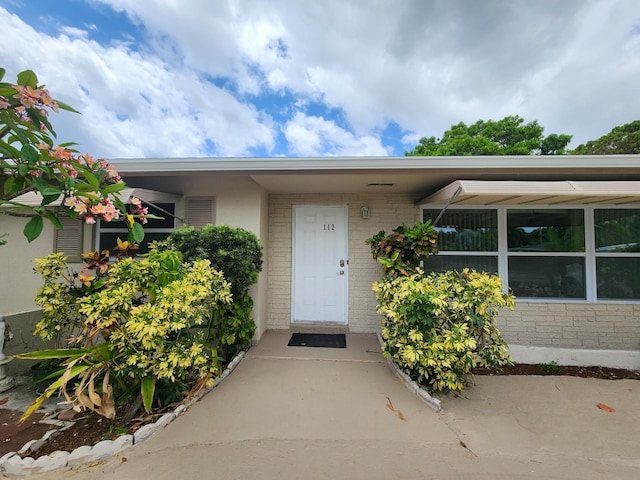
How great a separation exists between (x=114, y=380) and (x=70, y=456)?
751 mm

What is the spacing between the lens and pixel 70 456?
6.56 feet

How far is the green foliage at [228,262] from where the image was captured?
3.44 m

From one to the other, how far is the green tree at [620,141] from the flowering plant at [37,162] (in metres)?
21.0

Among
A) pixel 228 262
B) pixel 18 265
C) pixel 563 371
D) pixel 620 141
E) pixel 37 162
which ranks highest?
pixel 620 141

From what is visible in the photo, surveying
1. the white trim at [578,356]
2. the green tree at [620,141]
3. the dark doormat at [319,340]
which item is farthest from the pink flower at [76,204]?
the green tree at [620,141]

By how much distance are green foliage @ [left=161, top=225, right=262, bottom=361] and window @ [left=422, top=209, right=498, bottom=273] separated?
3125mm

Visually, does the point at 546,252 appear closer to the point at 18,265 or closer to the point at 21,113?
the point at 21,113

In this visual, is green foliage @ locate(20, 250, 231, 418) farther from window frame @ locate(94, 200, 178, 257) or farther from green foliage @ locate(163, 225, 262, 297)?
window frame @ locate(94, 200, 178, 257)

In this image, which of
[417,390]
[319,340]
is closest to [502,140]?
[319,340]

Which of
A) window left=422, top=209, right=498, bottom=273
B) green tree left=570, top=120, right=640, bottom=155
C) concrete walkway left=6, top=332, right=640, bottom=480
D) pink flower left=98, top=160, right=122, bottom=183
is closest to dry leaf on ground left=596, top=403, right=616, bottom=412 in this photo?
concrete walkway left=6, top=332, right=640, bottom=480

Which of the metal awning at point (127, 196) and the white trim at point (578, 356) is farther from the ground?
the metal awning at point (127, 196)

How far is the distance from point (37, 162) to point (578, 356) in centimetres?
622

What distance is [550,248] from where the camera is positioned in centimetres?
441

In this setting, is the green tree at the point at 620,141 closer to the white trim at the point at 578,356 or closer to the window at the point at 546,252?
the window at the point at 546,252
